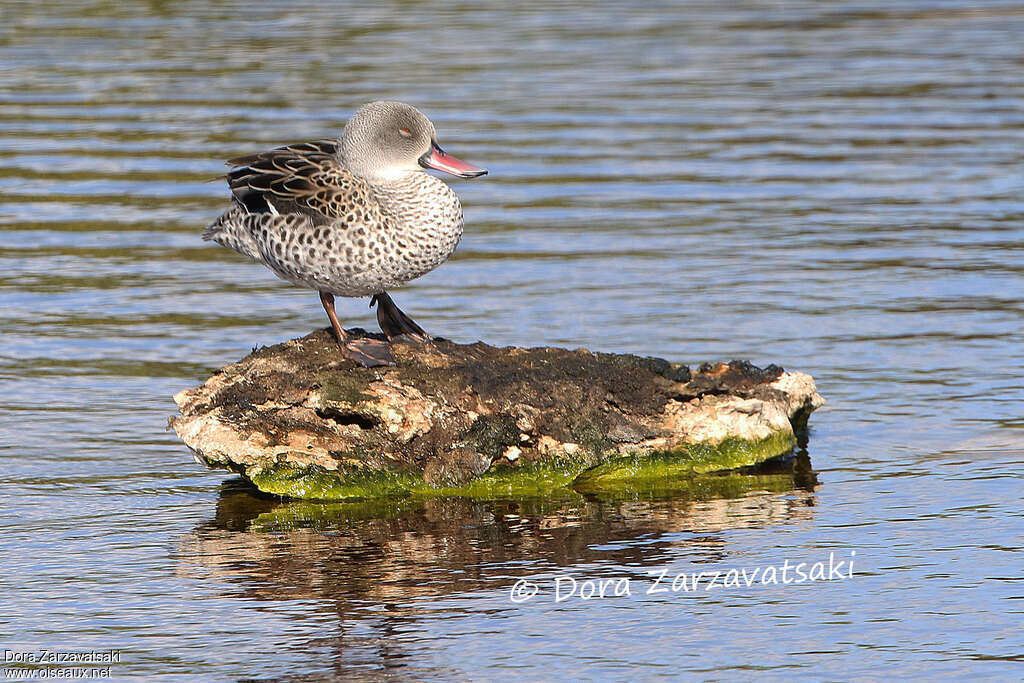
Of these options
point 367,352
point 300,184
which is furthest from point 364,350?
point 300,184

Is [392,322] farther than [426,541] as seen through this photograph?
Yes

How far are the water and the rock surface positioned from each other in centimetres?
24

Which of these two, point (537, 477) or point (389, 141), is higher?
point (389, 141)

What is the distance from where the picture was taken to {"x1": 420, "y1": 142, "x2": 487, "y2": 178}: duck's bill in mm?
7894

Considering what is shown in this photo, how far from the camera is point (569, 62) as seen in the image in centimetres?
2180

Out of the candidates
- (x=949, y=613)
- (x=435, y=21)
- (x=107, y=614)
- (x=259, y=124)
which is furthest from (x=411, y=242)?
(x=435, y=21)

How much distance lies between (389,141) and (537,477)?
5.40 feet

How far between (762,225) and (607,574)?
719 centimetres

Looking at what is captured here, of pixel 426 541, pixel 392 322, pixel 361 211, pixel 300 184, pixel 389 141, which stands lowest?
pixel 426 541

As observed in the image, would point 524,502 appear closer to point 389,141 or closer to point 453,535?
point 453,535

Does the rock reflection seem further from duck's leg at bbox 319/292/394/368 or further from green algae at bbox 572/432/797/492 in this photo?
duck's leg at bbox 319/292/394/368

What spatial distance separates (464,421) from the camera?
24.6ft

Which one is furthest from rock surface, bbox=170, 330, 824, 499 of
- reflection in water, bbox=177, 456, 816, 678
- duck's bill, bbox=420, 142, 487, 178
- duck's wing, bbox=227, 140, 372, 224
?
duck's bill, bbox=420, 142, 487, 178

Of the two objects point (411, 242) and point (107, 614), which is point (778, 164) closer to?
point (411, 242)
